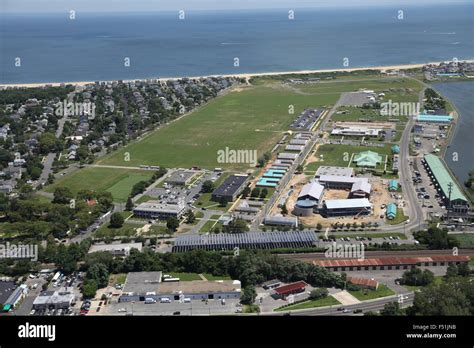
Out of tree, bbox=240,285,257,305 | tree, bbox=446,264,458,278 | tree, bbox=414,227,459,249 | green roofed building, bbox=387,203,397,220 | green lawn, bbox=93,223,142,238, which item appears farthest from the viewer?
green roofed building, bbox=387,203,397,220

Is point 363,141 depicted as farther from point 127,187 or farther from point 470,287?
point 470,287

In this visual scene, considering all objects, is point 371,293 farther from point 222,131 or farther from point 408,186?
point 222,131

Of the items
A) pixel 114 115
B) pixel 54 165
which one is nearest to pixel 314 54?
pixel 114 115

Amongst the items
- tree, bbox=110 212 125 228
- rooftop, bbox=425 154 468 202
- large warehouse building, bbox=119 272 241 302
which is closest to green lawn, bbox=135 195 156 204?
tree, bbox=110 212 125 228

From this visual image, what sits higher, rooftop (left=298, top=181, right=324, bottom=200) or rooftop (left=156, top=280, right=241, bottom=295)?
rooftop (left=298, top=181, right=324, bottom=200)

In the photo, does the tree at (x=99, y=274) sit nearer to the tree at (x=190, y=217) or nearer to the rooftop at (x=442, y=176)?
the tree at (x=190, y=217)

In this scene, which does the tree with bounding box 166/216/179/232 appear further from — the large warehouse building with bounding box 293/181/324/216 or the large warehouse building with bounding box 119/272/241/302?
the large warehouse building with bounding box 293/181/324/216

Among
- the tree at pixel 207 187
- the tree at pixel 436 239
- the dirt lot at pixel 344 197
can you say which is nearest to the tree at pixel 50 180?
the tree at pixel 207 187

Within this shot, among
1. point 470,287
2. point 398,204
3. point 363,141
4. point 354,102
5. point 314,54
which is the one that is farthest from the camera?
point 314,54
